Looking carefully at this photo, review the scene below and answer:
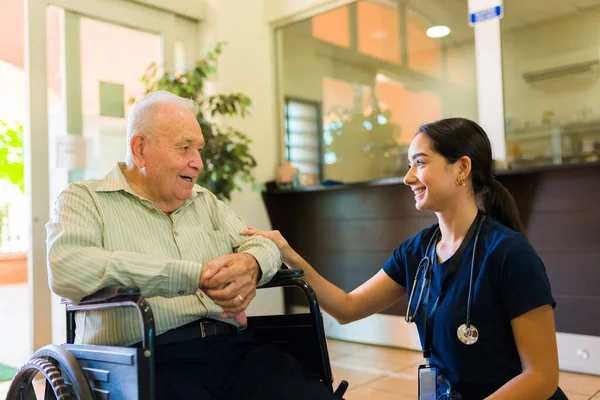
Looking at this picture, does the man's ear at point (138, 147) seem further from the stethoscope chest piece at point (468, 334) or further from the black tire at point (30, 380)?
the stethoscope chest piece at point (468, 334)

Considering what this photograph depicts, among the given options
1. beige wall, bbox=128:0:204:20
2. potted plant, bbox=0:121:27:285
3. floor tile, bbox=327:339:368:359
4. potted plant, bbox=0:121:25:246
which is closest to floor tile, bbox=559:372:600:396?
floor tile, bbox=327:339:368:359

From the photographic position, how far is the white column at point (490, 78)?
3.37 meters

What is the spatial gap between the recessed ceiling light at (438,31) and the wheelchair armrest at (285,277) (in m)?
2.76

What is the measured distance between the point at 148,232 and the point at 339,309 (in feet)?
2.15

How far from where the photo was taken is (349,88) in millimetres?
4348

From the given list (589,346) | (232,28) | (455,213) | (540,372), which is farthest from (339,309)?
(232,28)

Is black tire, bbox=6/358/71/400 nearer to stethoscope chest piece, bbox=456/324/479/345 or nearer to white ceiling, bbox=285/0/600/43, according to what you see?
stethoscope chest piece, bbox=456/324/479/345

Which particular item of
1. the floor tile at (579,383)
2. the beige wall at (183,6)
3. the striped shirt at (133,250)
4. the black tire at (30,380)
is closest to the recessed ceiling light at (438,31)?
the beige wall at (183,6)

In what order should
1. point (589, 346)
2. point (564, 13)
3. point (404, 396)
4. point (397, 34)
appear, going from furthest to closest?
Result: 1. point (397, 34)
2. point (564, 13)
3. point (589, 346)
4. point (404, 396)

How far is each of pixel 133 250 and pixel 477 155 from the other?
3.22ft

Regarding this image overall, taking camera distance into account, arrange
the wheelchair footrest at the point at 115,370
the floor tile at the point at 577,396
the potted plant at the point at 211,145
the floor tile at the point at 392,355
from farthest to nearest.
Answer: the potted plant at the point at 211,145 < the floor tile at the point at 392,355 < the floor tile at the point at 577,396 < the wheelchair footrest at the point at 115,370

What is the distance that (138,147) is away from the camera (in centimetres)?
157

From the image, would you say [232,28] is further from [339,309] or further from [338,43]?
[339,309]

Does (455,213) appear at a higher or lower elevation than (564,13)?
lower
